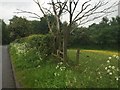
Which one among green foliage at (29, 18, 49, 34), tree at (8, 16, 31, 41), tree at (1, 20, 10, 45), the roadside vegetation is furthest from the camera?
tree at (1, 20, 10, 45)

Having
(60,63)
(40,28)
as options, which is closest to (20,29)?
(40,28)

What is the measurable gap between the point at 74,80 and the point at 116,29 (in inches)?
2302

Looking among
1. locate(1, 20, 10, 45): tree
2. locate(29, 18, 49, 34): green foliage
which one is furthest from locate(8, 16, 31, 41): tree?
locate(1, 20, 10, 45): tree

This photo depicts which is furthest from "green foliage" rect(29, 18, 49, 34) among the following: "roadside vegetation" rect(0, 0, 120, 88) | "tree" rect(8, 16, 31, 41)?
"roadside vegetation" rect(0, 0, 120, 88)

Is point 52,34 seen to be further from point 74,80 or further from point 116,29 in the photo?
point 116,29

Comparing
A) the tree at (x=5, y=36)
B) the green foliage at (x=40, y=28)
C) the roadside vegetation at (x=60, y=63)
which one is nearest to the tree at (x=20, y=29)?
the green foliage at (x=40, y=28)

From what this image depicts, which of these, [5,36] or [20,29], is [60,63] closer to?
[20,29]

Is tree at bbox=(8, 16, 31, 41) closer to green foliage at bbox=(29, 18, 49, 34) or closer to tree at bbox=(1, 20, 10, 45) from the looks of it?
green foliage at bbox=(29, 18, 49, 34)

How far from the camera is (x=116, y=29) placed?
6650cm

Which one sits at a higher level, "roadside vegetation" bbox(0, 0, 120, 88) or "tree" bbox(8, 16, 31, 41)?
"tree" bbox(8, 16, 31, 41)

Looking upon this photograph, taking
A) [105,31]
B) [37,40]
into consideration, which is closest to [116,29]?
[105,31]

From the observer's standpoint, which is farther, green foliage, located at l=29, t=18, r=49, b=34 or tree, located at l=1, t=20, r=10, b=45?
tree, located at l=1, t=20, r=10, b=45

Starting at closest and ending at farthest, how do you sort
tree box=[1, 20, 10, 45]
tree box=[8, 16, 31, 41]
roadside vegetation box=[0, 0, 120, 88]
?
1. roadside vegetation box=[0, 0, 120, 88]
2. tree box=[8, 16, 31, 41]
3. tree box=[1, 20, 10, 45]

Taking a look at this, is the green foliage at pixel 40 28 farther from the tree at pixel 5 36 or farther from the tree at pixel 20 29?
the tree at pixel 5 36
